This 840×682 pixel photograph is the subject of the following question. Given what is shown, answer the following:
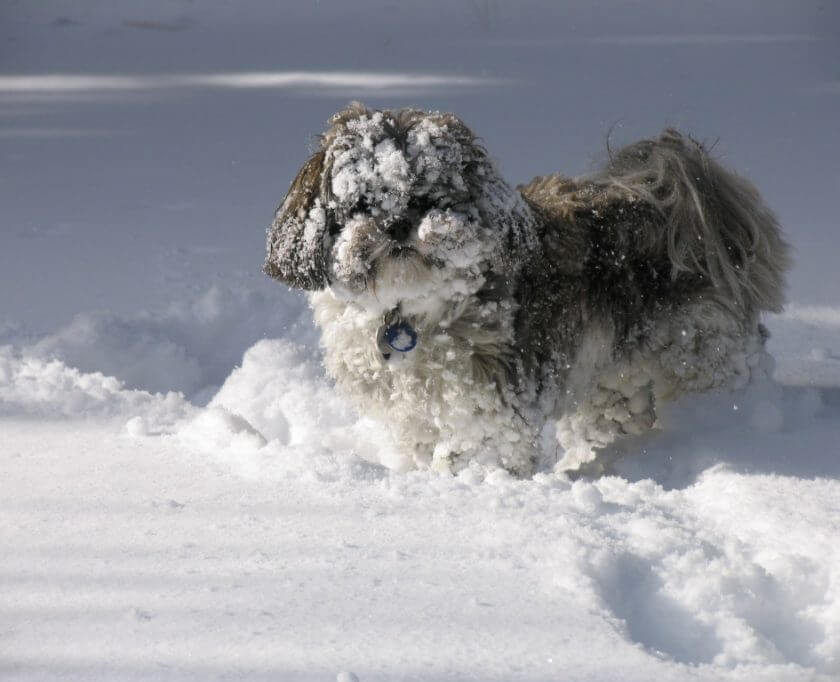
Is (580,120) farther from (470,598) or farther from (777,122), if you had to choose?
(470,598)

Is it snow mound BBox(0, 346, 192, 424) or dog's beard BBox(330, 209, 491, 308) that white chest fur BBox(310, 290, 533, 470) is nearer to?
dog's beard BBox(330, 209, 491, 308)

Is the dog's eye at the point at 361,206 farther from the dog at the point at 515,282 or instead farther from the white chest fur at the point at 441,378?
the white chest fur at the point at 441,378

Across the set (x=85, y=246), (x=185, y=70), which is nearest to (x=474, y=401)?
(x=85, y=246)

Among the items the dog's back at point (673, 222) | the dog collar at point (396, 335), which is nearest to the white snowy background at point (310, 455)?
the dog's back at point (673, 222)

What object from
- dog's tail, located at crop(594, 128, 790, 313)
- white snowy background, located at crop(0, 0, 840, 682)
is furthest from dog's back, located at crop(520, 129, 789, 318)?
white snowy background, located at crop(0, 0, 840, 682)

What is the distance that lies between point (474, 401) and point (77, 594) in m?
1.50

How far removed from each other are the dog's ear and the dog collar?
0.22 metres

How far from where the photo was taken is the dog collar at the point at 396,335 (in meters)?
3.16

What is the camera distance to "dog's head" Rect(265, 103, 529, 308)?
290 cm

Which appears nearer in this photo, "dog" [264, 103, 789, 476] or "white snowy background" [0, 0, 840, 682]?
"white snowy background" [0, 0, 840, 682]

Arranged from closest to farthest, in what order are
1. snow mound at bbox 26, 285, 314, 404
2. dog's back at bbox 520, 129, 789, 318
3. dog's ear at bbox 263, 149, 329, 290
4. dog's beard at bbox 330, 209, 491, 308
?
dog's beard at bbox 330, 209, 491, 308
dog's ear at bbox 263, 149, 329, 290
dog's back at bbox 520, 129, 789, 318
snow mound at bbox 26, 285, 314, 404

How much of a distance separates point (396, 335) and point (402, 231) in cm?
37

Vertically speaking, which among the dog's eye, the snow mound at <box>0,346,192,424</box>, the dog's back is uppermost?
the dog's back

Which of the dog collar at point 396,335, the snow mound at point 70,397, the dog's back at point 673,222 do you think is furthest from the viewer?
the dog's back at point 673,222
